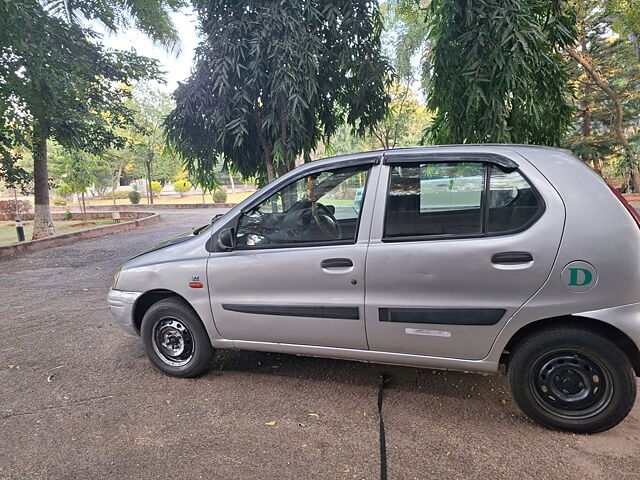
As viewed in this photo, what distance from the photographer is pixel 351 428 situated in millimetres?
2686

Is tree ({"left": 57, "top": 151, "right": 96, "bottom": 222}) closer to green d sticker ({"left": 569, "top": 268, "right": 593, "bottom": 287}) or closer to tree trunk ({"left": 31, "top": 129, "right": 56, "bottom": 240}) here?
tree trunk ({"left": 31, "top": 129, "right": 56, "bottom": 240})

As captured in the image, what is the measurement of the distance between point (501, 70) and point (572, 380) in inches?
173

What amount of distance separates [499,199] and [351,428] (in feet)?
5.59

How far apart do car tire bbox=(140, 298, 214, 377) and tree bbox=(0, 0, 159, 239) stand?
6.20 metres

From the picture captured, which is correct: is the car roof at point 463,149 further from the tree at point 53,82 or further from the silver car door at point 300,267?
the tree at point 53,82

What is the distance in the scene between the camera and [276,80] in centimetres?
629

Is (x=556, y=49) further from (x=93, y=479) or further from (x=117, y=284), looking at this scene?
(x=93, y=479)

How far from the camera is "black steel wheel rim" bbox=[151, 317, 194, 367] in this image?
3.40 m

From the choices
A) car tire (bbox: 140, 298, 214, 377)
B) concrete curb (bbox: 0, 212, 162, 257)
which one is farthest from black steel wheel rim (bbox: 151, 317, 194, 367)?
concrete curb (bbox: 0, 212, 162, 257)

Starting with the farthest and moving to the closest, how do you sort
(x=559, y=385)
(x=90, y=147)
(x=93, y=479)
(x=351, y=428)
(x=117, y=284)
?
(x=90, y=147)
(x=117, y=284)
(x=351, y=428)
(x=559, y=385)
(x=93, y=479)

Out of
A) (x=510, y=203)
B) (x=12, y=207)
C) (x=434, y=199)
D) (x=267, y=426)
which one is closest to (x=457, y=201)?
(x=434, y=199)

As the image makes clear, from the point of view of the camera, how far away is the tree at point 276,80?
20.7ft

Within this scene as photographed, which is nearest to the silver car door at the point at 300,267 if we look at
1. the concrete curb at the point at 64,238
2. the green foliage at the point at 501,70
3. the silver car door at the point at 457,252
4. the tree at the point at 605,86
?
the silver car door at the point at 457,252

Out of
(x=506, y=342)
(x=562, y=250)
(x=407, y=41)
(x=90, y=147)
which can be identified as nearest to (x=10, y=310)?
(x=506, y=342)
